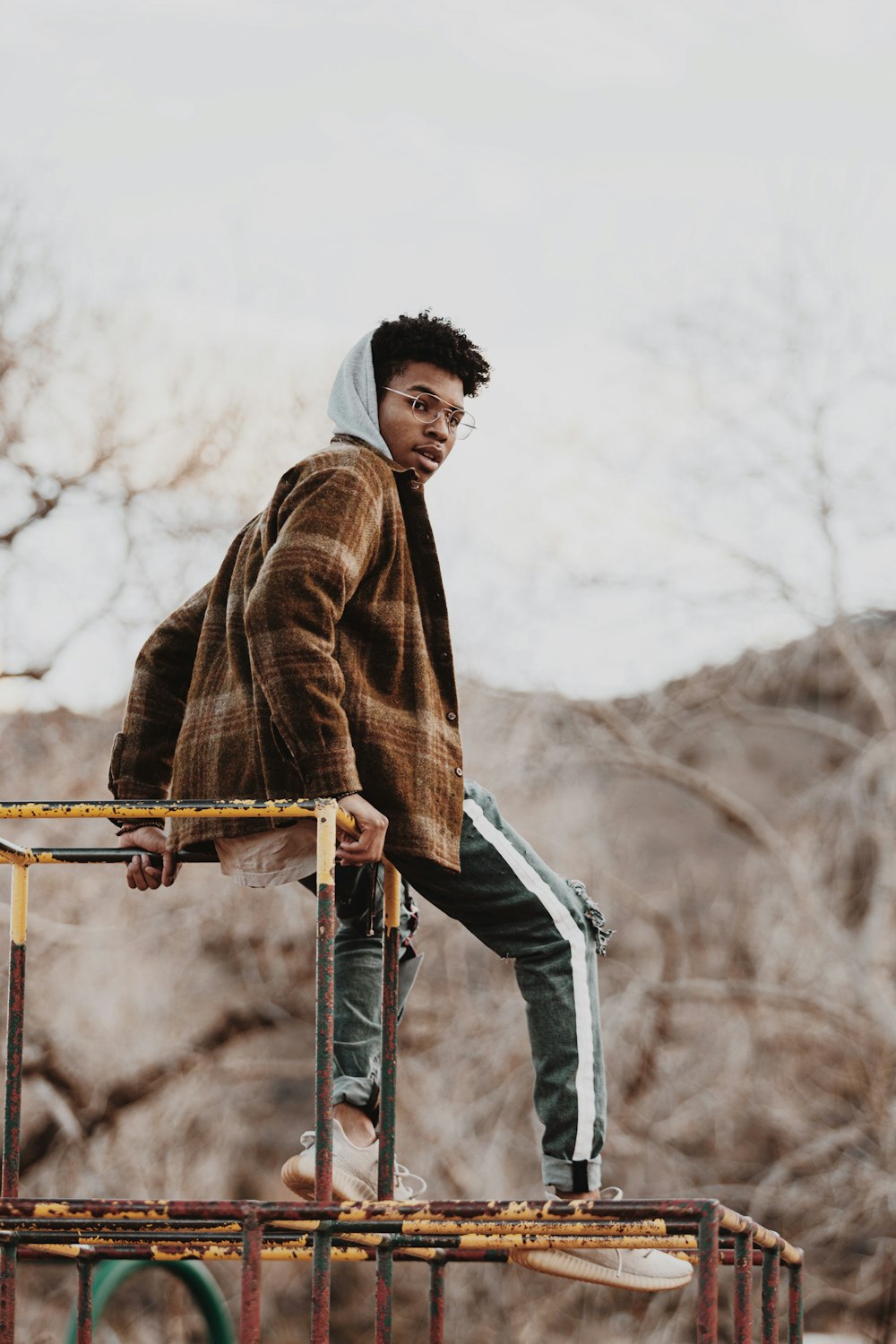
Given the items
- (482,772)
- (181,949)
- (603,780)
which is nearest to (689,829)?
(603,780)

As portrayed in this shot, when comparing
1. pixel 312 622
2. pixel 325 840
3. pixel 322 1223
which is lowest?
pixel 322 1223

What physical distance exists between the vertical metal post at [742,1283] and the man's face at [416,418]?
4.97 ft

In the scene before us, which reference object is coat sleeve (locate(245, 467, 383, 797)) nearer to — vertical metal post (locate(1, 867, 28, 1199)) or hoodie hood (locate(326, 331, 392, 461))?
hoodie hood (locate(326, 331, 392, 461))

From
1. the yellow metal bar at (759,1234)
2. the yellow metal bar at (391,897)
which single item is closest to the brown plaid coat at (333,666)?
the yellow metal bar at (391,897)

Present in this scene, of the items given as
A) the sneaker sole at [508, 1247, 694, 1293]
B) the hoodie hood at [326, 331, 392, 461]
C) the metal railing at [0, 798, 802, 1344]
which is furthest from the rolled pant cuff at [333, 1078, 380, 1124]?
the hoodie hood at [326, 331, 392, 461]

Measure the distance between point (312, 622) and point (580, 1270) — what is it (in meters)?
1.24

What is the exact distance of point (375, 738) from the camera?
3094 mm

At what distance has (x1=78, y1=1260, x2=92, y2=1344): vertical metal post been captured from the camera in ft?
11.1

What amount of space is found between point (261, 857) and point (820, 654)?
12493mm

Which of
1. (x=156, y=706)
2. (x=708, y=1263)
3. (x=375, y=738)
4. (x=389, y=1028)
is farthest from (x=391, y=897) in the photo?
(x=708, y=1263)

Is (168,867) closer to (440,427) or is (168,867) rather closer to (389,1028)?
(389,1028)

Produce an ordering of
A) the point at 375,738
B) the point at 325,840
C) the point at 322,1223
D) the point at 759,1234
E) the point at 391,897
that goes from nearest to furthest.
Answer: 1. the point at 322,1223
2. the point at 325,840
3. the point at 759,1234
4. the point at 375,738
5. the point at 391,897

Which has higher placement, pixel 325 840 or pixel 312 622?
pixel 312 622

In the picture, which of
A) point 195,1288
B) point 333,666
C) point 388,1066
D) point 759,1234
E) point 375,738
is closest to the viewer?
point 759,1234
